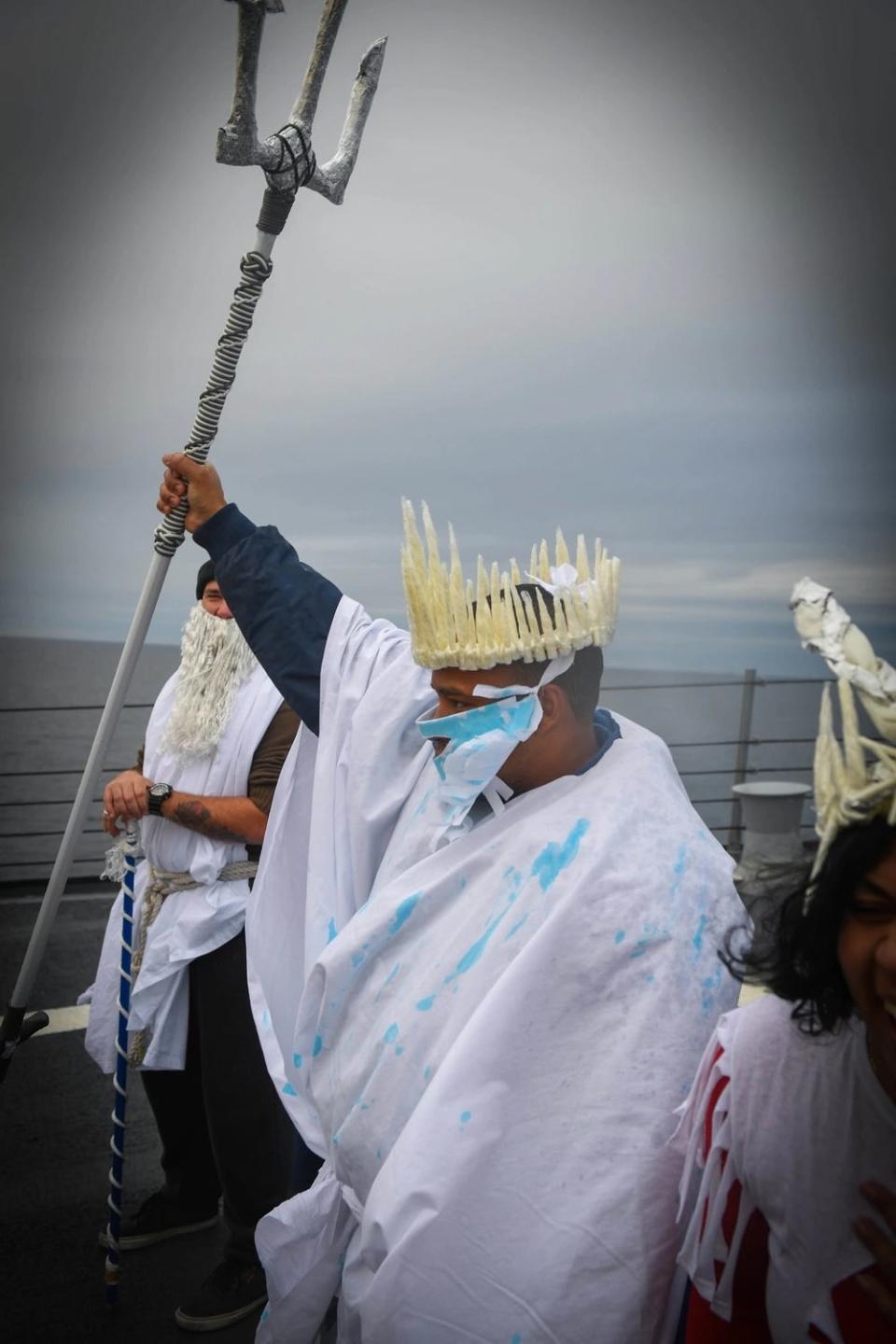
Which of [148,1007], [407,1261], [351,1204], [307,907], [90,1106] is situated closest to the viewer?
[407,1261]

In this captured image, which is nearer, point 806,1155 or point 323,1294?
point 806,1155

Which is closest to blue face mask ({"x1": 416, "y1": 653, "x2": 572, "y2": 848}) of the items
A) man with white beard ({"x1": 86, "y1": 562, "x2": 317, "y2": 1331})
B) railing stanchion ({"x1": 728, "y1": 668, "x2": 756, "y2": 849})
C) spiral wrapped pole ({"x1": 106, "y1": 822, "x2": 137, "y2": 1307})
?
man with white beard ({"x1": 86, "y1": 562, "x2": 317, "y2": 1331})

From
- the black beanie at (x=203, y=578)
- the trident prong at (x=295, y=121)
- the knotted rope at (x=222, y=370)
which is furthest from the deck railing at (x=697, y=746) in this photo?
the trident prong at (x=295, y=121)

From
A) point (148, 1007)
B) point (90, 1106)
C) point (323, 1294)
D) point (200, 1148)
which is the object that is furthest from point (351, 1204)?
point (90, 1106)

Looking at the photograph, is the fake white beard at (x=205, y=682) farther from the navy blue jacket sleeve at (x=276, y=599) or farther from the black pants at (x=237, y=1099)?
the navy blue jacket sleeve at (x=276, y=599)

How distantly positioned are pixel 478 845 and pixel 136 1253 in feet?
6.89

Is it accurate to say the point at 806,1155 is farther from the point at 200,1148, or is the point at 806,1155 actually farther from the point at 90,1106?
the point at 90,1106

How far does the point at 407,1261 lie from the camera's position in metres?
1.58

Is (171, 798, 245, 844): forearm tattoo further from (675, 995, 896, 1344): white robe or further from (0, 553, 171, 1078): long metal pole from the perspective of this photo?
(675, 995, 896, 1344): white robe

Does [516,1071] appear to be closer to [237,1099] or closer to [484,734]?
[484,734]

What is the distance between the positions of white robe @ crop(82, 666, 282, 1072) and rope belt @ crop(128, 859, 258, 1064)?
0.02m

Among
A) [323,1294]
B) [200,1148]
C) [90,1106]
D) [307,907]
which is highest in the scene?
[307,907]

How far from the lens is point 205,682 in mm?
3326

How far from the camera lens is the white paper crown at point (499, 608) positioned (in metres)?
1.91
